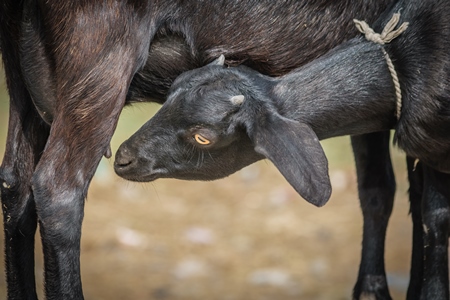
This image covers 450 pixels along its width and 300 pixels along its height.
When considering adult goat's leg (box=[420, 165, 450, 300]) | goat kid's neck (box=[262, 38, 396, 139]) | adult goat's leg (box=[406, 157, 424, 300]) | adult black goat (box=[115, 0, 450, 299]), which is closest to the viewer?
adult black goat (box=[115, 0, 450, 299])

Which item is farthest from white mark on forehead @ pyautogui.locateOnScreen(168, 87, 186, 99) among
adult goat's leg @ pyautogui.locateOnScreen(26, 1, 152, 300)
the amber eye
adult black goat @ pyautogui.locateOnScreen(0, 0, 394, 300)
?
adult goat's leg @ pyautogui.locateOnScreen(26, 1, 152, 300)

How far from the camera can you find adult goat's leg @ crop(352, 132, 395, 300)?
6633 millimetres

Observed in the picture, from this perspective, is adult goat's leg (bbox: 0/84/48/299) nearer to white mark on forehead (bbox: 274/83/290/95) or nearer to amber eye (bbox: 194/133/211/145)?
amber eye (bbox: 194/133/211/145)

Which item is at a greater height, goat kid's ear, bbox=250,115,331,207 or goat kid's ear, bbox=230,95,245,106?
goat kid's ear, bbox=230,95,245,106

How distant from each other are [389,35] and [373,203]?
152cm

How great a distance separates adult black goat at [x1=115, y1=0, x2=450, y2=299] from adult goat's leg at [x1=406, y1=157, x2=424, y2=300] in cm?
66

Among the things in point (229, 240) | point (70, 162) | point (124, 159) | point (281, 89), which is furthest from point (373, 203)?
point (229, 240)

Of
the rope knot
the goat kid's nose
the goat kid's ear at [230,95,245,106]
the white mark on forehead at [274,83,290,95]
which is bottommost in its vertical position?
the goat kid's nose

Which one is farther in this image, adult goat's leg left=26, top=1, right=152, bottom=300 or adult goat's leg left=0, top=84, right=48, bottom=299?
adult goat's leg left=0, top=84, right=48, bottom=299

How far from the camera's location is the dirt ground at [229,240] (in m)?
8.24

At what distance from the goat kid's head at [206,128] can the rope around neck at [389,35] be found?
61cm

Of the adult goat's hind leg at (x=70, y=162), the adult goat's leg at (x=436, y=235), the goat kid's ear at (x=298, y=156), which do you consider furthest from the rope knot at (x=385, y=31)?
the adult goat's hind leg at (x=70, y=162)

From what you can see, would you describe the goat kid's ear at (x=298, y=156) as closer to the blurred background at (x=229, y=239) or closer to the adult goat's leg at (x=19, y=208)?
the adult goat's leg at (x=19, y=208)

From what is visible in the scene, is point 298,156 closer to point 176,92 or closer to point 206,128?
point 206,128
